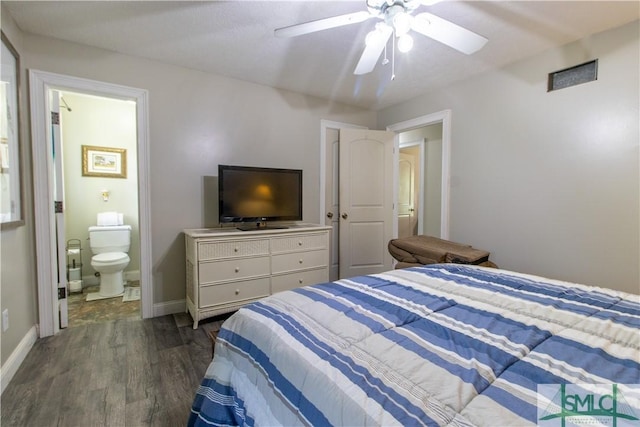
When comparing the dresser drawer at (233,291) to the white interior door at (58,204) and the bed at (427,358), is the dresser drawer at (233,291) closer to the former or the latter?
the white interior door at (58,204)

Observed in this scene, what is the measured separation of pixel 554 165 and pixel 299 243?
2.31 m

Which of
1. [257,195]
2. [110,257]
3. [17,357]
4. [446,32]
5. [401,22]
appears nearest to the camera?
[401,22]

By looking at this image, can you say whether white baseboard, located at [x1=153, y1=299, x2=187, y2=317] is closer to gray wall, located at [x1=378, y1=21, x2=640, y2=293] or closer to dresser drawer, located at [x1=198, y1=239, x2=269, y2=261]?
dresser drawer, located at [x1=198, y1=239, x2=269, y2=261]

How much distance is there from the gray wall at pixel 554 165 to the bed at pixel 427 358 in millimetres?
1210

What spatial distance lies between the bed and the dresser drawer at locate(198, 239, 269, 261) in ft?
4.46

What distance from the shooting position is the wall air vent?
2.20 meters

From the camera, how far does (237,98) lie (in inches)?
119

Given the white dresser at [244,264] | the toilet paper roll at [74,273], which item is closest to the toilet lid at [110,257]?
the toilet paper roll at [74,273]

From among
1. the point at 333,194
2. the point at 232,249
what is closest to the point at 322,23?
the point at 232,249

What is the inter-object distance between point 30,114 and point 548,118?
13.4 ft

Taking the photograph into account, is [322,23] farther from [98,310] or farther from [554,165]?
[98,310]

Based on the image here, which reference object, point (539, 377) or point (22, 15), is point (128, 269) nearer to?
point (22, 15)

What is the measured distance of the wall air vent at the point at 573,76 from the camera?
2.20 meters

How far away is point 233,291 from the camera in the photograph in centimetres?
259
